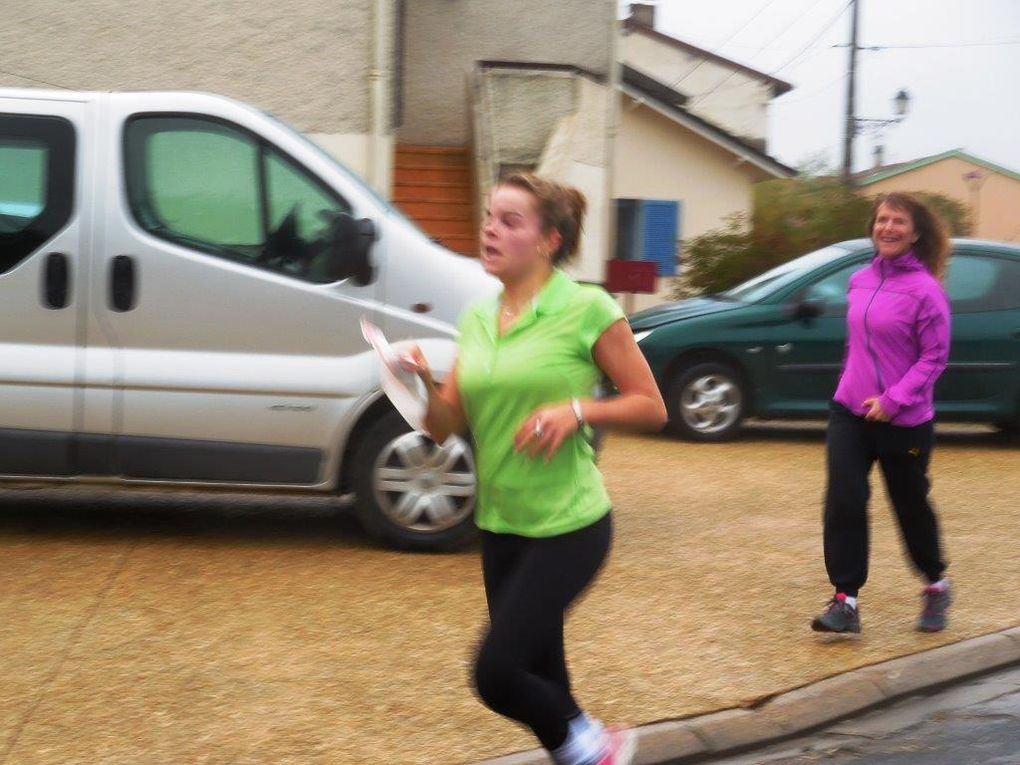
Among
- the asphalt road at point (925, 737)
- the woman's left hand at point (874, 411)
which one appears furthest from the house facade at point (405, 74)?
the asphalt road at point (925, 737)

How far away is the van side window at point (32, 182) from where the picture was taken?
7.98 metres

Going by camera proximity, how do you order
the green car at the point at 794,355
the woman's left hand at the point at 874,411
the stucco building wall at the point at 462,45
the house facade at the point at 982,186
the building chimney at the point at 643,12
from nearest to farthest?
the woman's left hand at the point at 874,411, the green car at the point at 794,355, the stucco building wall at the point at 462,45, the building chimney at the point at 643,12, the house facade at the point at 982,186

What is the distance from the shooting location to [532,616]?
403 centimetres

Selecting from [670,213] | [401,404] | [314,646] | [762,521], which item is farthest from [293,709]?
[670,213]

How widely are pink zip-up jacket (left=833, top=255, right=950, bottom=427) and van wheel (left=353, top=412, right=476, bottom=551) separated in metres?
2.28

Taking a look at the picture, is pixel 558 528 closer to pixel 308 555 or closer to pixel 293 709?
pixel 293 709

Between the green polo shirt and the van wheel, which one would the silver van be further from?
the green polo shirt

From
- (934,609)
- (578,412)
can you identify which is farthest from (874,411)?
(578,412)

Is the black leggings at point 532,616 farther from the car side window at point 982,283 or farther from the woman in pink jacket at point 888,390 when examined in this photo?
the car side window at point 982,283

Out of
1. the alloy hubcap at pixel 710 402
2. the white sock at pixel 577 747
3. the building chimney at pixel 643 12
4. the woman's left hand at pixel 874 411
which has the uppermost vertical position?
the building chimney at pixel 643 12

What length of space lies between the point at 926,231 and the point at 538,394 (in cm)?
292

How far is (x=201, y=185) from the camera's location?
809cm

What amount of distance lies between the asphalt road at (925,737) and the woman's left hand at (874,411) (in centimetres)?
104

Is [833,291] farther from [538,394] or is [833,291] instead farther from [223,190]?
[538,394]
